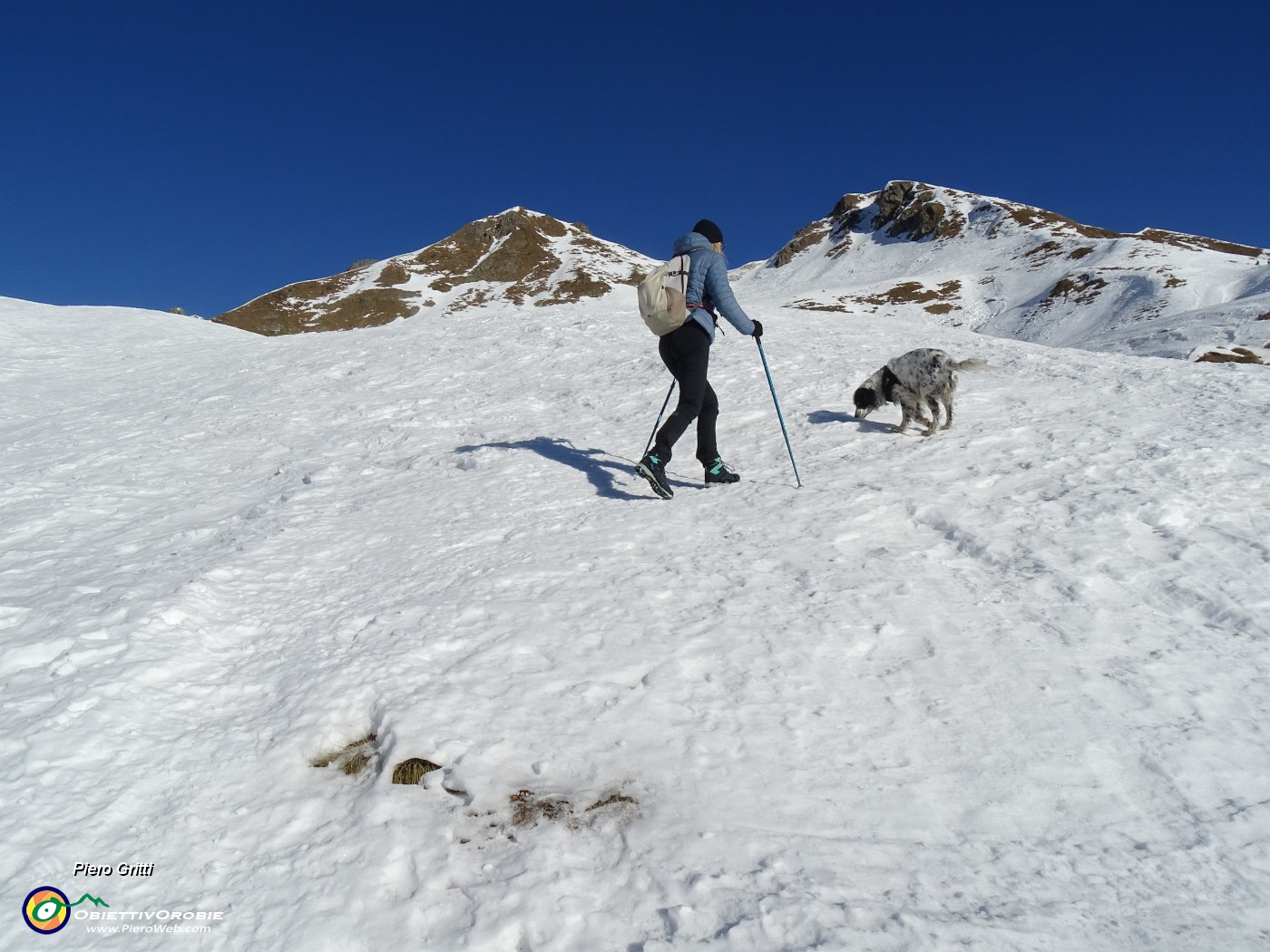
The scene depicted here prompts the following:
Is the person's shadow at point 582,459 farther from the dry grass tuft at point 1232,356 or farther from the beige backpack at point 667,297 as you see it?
the dry grass tuft at point 1232,356

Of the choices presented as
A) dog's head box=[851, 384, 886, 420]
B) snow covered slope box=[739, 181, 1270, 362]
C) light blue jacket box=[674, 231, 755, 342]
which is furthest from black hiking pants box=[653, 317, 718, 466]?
snow covered slope box=[739, 181, 1270, 362]

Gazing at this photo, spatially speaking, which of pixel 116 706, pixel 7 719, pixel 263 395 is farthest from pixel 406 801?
pixel 263 395

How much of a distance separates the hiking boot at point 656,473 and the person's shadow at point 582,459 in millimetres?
274

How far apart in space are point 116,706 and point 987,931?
435cm

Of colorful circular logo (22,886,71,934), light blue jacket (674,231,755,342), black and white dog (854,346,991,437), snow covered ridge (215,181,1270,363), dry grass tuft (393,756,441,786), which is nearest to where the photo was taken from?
colorful circular logo (22,886,71,934)

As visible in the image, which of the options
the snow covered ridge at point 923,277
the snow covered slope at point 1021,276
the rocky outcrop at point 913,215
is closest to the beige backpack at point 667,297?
the snow covered ridge at point 923,277

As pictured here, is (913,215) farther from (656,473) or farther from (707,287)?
(656,473)

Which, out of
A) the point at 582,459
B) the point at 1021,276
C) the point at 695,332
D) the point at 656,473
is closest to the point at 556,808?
the point at 656,473

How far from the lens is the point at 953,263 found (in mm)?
75625

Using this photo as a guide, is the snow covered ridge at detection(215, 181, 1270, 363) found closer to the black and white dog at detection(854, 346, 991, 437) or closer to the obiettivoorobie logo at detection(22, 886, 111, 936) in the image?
the black and white dog at detection(854, 346, 991, 437)

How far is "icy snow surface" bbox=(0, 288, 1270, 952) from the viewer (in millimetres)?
2625

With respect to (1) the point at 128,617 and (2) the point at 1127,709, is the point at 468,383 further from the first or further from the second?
(2) the point at 1127,709

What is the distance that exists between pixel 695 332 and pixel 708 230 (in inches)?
42.7

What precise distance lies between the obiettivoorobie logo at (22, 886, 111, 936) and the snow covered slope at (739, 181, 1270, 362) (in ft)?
104
